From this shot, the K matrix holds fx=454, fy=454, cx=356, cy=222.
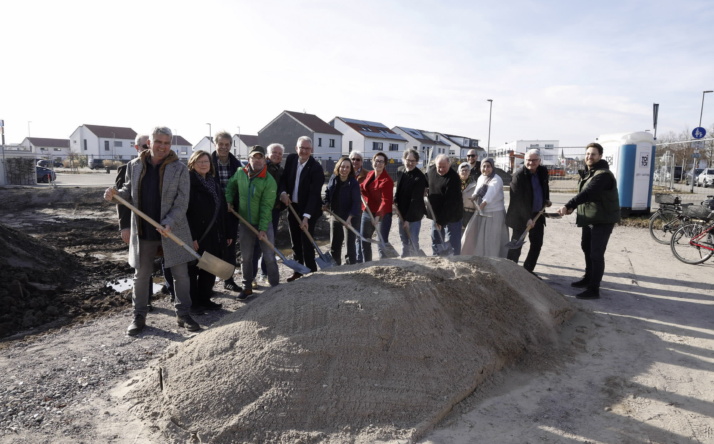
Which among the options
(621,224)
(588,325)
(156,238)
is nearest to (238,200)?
(156,238)

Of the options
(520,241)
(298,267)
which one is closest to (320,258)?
(298,267)

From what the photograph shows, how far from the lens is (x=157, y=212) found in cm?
403

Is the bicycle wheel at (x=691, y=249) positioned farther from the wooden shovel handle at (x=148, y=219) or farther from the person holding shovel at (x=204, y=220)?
the wooden shovel handle at (x=148, y=219)

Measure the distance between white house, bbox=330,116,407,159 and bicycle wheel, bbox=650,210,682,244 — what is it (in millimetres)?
33305

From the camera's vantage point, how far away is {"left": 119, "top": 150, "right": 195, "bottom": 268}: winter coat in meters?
3.98

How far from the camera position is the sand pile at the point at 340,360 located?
2707 mm

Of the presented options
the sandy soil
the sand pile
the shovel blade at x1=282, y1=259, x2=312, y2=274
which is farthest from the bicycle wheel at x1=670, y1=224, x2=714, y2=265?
the shovel blade at x1=282, y1=259, x2=312, y2=274

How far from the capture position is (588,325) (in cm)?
452

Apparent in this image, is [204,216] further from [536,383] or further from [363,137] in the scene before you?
[363,137]

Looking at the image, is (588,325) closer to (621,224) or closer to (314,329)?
(314,329)

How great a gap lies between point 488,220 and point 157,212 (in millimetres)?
4093

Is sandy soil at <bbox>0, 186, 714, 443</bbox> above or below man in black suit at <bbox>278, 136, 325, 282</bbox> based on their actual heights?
below

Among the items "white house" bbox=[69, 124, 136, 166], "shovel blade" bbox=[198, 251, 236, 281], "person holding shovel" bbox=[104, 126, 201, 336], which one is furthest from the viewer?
"white house" bbox=[69, 124, 136, 166]

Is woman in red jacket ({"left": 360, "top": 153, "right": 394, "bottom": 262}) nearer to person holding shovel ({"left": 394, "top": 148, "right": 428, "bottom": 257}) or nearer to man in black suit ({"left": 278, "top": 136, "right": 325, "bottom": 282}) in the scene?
person holding shovel ({"left": 394, "top": 148, "right": 428, "bottom": 257})
